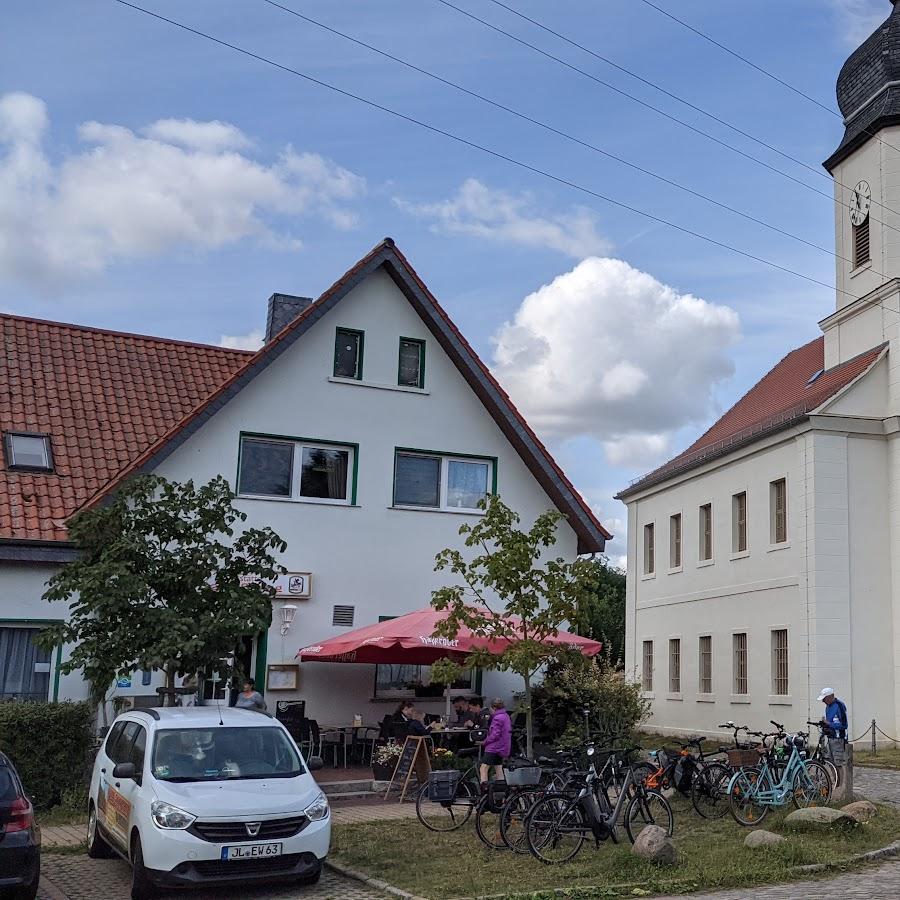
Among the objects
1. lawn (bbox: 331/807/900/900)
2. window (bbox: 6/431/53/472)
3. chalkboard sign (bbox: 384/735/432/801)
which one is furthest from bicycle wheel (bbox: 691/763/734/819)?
window (bbox: 6/431/53/472)

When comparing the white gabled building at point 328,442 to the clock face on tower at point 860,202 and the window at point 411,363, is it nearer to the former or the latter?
the window at point 411,363

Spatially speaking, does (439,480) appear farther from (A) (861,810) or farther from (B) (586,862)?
(B) (586,862)

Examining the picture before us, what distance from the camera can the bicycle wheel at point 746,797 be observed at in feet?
48.7

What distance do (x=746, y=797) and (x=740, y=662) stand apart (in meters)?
19.4

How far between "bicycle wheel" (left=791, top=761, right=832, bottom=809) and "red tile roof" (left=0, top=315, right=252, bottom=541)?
11.1 metres

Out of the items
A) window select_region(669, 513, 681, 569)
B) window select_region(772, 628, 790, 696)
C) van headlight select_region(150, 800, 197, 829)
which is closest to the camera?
van headlight select_region(150, 800, 197, 829)

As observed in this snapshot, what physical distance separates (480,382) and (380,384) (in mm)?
1855

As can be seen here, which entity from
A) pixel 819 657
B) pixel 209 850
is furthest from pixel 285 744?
pixel 819 657

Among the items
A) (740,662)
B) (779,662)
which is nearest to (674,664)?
(740,662)

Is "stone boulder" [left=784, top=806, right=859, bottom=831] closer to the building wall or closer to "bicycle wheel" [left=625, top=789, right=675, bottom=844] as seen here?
"bicycle wheel" [left=625, top=789, right=675, bottom=844]

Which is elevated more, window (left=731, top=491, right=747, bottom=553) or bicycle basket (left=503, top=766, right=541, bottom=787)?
window (left=731, top=491, right=747, bottom=553)

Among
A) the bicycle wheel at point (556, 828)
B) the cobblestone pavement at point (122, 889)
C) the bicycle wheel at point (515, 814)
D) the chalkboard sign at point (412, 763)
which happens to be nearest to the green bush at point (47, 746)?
the cobblestone pavement at point (122, 889)

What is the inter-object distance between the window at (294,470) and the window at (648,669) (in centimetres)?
2204

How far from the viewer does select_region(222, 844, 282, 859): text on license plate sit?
420 inches
